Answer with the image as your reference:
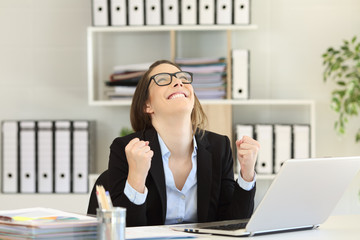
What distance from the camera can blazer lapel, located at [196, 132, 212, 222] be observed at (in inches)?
80.0

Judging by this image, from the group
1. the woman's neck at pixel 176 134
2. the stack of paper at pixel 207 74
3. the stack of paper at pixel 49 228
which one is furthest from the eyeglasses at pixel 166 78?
the stack of paper at pixel 207 74

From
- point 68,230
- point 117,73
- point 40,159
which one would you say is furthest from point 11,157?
point 68,230

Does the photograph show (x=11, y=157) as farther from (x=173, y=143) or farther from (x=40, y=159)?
(x=173, y=143)

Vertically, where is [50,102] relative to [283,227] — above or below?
above

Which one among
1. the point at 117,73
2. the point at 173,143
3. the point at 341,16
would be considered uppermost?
the point at 341,16

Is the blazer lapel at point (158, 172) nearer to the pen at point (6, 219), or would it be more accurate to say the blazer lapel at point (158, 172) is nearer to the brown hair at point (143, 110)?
the brown hair at point (143, 110)

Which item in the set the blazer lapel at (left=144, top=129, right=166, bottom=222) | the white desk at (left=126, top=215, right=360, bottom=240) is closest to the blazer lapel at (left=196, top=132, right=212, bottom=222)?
the blazer lapel at (left=144, top=129, right=166, bottom=222)

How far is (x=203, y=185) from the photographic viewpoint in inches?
80.7

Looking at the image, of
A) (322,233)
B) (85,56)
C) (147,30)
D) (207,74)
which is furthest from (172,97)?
(85,56)

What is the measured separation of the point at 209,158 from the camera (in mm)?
2094

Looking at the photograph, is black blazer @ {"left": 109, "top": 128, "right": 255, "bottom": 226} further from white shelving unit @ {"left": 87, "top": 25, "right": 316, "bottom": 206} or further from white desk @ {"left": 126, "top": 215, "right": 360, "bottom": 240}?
white shelving unit @ {"left": 87, "top": 25, "right": 316, "bottom": 206}

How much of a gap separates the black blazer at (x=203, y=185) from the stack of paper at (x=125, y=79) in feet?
5.28

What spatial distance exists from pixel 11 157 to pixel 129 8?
1.11m

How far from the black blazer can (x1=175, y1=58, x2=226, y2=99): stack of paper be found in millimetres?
1546
